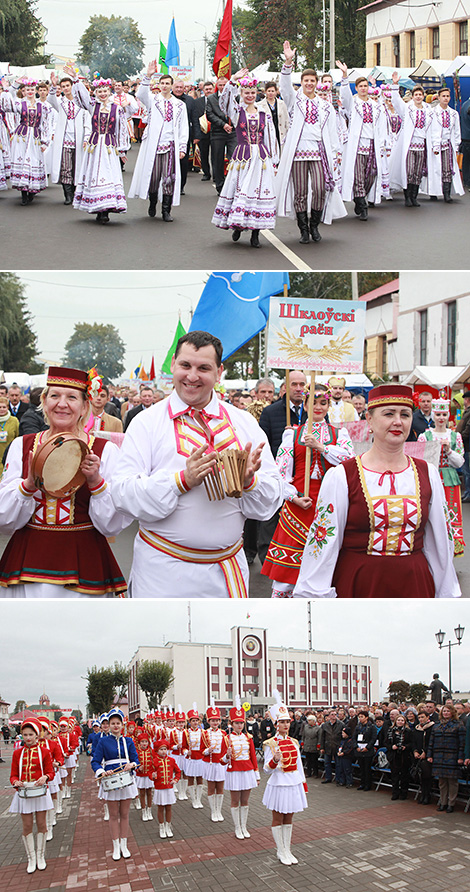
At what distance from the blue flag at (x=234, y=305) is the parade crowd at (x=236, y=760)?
13.2 ft

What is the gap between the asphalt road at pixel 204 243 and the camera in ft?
32.3

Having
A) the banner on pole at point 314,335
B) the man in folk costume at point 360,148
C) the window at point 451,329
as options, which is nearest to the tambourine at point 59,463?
the banner on pole at point 314,335

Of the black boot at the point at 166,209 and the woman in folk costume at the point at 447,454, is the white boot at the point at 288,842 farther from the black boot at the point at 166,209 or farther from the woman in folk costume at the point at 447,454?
the black boot at the point at 166,209

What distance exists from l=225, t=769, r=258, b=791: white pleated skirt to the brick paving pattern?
47 cm

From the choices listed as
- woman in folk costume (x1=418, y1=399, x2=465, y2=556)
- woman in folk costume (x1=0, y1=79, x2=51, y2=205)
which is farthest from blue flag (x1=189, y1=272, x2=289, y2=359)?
woman in folk costume (x1=0, y1=79, x2=51, y2=205)

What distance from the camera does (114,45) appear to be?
166 feet

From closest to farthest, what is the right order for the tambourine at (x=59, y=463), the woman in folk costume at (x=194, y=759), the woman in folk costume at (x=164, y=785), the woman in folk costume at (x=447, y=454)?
the tambourine at (x=59, y=463) < the woman in folk costume at (x=447, y=454) < the woman in folk costume at (x=164, y=785) < the woman in folk costume at (x=194, y=759)

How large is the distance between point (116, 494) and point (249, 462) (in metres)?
0.59

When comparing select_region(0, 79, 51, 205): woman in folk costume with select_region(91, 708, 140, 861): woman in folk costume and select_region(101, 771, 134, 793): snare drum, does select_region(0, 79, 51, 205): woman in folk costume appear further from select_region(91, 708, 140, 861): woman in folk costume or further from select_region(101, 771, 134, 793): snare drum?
select_region(101, 771, 134, 793): snare drum

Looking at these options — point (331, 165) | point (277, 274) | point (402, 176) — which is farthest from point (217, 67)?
point (277, 274)

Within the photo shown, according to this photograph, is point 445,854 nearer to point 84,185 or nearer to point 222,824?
point 222,824

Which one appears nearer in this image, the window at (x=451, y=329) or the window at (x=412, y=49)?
the window at (x=451, y=329)

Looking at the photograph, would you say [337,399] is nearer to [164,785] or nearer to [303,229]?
[303,229]

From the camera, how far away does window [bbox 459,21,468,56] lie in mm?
33062
